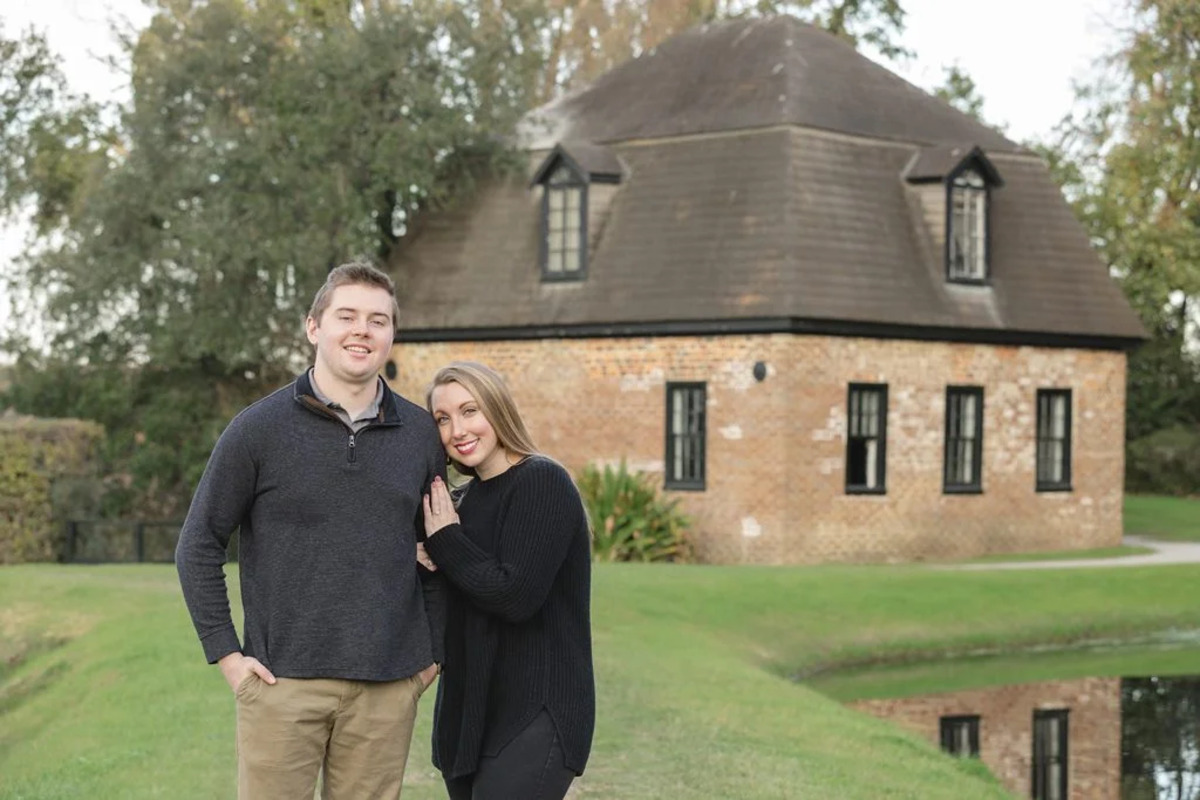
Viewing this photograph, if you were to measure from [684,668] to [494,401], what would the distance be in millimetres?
9649

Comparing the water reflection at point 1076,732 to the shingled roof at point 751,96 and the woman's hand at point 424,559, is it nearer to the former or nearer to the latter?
the woman's hand at point 424,559

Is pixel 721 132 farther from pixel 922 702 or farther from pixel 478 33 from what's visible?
pixel 922 702

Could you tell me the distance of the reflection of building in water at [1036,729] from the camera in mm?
13219

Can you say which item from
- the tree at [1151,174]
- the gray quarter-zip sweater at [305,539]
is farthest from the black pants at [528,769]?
the tree at [1151,174]

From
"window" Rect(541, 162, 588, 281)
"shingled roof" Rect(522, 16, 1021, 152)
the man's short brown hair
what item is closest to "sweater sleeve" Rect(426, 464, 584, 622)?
the man's short brown hair

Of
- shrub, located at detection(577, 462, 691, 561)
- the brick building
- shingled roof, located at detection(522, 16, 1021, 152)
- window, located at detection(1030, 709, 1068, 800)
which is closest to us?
window, located at detection(1030, 709, 1068, 800)

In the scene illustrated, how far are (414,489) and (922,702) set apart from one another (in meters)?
11.4

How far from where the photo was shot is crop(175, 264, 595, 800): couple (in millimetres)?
5277

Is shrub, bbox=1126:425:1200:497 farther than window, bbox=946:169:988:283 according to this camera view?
Yes

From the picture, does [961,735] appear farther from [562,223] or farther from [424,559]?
[562,223]

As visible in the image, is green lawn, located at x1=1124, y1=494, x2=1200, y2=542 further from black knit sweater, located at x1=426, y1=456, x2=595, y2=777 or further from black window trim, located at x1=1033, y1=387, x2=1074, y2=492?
black knit sweater, located at x1=426, y1=456, x2=595, y2=777

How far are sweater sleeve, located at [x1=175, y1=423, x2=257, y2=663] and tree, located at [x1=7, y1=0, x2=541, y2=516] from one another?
21224 mm

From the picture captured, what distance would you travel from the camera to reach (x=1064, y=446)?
2723 centimetres

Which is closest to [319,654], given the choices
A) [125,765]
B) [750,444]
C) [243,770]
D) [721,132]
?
[243,770]
